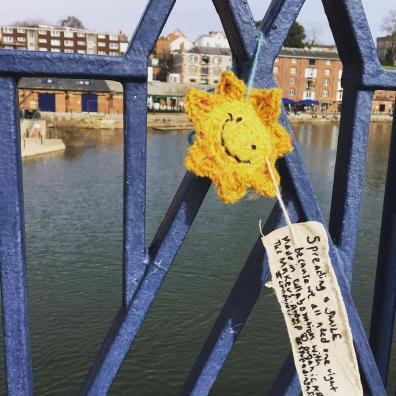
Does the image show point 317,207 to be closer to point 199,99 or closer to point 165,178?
point 199,99

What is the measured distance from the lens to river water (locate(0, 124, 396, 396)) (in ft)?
22.1

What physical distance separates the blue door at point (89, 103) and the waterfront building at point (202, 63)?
18162mm

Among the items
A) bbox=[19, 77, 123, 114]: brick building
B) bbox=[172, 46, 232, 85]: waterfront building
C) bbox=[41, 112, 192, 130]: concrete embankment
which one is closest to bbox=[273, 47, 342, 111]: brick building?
bbox=[172, 46, 232, 85]: waterfront building

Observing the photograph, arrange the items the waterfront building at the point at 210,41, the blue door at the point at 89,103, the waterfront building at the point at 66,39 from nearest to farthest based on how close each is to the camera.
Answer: the blue door at the point at 89,103, the waterfront building at the point at 210,41, the waterfront building at the point at 66,39

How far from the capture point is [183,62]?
5712 cm

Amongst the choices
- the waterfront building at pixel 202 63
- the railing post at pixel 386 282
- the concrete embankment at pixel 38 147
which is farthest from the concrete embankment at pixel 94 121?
the railing post at pixel 386 282

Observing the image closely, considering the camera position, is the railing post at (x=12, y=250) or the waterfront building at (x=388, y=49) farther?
the waterfront building at (x=388, y=49)

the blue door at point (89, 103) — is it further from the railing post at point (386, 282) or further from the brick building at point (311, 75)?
the railing post at point (386, 282)

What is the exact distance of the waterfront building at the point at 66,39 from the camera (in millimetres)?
66688

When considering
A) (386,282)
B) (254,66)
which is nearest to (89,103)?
(386,282)

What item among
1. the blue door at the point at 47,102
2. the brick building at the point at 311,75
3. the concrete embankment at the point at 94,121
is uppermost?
the brick building at the point at 311,75

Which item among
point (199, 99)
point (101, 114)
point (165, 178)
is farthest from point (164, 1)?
point (101, 114)

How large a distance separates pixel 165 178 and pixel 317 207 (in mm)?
17499

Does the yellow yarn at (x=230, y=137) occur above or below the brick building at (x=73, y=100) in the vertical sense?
below
